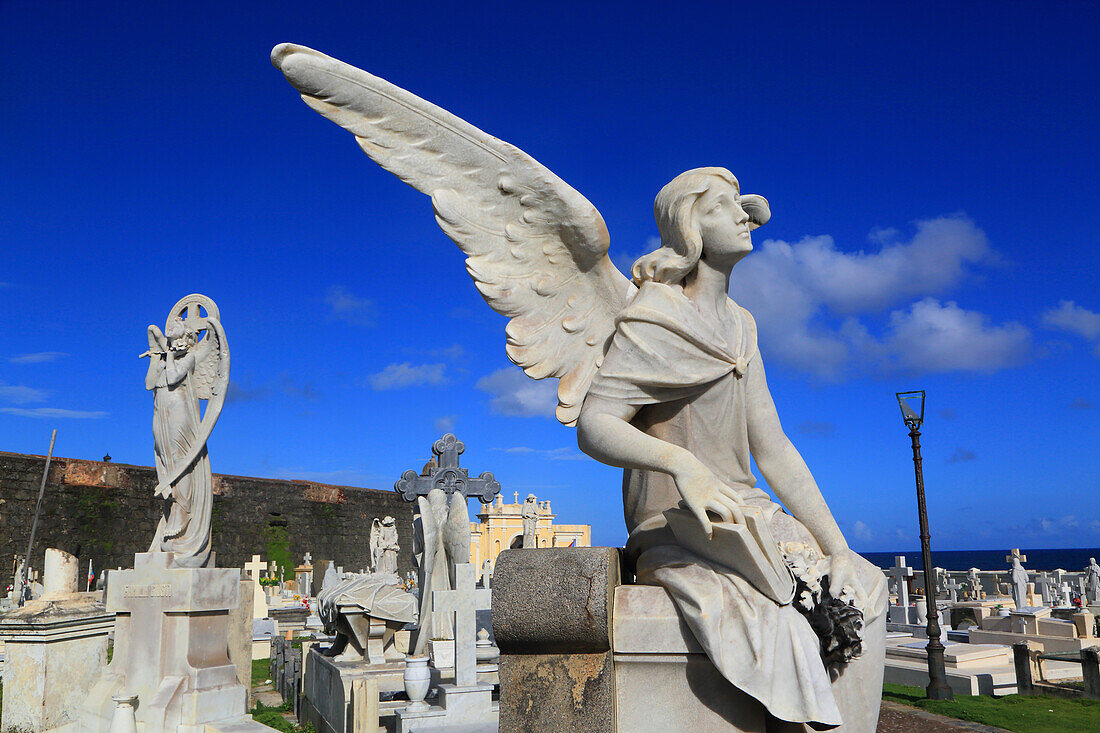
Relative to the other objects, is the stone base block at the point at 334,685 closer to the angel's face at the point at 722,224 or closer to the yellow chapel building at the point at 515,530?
the angel's face at the point at 722,224

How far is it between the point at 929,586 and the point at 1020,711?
72.6 inches

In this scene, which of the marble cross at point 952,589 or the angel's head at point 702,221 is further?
the marble cross at point 952,589

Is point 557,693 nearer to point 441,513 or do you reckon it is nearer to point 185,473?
point 185,473

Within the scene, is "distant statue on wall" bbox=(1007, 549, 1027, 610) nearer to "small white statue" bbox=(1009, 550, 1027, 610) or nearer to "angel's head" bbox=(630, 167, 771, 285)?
"small white statue" bbox=(1009, 550, 1027, 610)

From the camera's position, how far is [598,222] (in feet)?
9.47

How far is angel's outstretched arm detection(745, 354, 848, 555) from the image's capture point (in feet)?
8.45

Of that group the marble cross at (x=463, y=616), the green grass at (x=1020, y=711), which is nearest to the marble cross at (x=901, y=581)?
the green grass at (x=1020, y=711)

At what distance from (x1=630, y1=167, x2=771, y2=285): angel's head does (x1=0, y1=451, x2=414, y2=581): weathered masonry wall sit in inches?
749

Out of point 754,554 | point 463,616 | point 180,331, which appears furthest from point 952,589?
point 754,554

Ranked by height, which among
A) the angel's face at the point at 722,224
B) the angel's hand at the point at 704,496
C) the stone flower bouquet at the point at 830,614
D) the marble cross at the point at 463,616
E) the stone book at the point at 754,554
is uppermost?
the angel's face at the point at 722,224

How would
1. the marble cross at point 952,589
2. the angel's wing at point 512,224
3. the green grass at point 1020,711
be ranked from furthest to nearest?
the marble cross at point 952,589 → the green grass at point 1020,711 → the angel's wing at point 512,224

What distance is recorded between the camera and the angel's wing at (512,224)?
284cm

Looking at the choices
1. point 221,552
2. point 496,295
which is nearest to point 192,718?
point 496,295

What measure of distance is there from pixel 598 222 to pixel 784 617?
1.54 m
